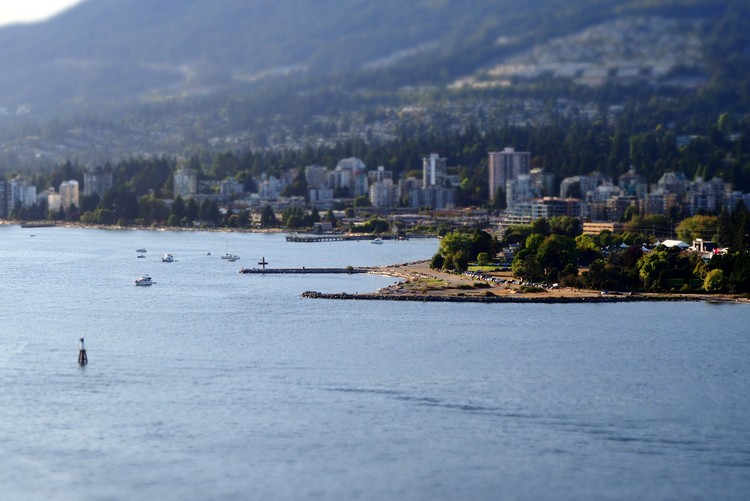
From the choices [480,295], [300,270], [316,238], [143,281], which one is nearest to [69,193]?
[316,238]

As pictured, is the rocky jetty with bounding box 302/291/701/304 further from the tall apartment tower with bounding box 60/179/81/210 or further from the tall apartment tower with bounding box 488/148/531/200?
the tall apartment tower with bounding box 60/179/81/210

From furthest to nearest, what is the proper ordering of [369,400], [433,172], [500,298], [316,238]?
[433,172] → [316,238] → [500,298] → [369,400]

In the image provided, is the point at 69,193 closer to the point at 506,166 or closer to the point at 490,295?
the point at 506,166

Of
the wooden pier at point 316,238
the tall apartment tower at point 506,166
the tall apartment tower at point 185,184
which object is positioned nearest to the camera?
the wooden pier at point 316,238

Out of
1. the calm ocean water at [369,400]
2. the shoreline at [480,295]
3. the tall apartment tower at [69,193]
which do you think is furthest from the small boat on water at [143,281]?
the tall apartment tower at [69,193]

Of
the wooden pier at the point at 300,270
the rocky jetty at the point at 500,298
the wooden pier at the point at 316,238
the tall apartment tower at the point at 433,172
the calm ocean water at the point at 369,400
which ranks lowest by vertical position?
the calm ocean water at the point at 369,400

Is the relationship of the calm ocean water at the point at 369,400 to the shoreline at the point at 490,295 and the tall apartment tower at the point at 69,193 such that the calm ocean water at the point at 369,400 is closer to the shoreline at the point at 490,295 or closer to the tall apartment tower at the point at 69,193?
the shoreline at the point at 490,295
